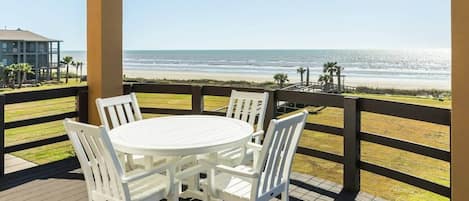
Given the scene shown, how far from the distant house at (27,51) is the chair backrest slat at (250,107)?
17.0ft

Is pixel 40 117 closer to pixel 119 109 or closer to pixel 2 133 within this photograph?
pixel 2 133

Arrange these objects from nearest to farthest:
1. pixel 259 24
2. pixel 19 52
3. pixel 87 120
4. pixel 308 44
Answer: pixel 87 120 < pixel 19 52 < pixel 259 24 < pixel 308 44

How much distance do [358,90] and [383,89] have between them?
4.97 ft

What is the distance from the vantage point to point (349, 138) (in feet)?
10.3

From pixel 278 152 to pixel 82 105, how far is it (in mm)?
3016

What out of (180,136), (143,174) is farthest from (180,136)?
(143,174)

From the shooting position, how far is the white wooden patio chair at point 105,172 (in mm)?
1772

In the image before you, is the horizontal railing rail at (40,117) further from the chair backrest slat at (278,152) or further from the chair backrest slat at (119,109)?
the chair backrest slat at (278,152)

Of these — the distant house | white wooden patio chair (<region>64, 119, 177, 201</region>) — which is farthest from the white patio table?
the distant house

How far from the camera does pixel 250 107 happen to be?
3.25m

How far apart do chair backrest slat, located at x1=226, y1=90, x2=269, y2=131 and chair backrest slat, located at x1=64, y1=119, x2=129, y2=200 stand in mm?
1457

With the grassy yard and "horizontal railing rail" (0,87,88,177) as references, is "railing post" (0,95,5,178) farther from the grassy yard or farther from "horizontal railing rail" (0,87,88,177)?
the grassy yard

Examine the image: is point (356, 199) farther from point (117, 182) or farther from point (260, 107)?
point (117, 182)

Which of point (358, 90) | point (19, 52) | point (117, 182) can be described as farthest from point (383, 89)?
point (117, 182)
